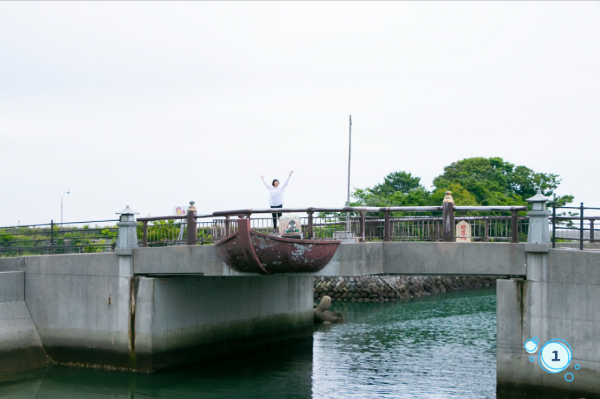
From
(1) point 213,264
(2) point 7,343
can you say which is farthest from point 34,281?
(1) point 213,264

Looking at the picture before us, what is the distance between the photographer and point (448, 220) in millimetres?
18094

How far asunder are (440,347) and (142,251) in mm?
12173

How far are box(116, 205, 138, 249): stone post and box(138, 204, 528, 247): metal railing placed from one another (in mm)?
289

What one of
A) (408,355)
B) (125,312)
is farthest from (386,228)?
(125,312)

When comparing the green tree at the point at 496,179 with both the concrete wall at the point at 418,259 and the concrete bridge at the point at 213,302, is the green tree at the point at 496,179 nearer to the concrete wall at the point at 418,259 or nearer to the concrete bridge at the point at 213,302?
the concrete bridge at the point at 213,302

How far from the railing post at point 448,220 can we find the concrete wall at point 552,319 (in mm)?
1918

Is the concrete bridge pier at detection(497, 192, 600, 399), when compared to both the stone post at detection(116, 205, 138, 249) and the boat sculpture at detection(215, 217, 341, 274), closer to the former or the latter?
the boat sculpture at detection(215, 217, 341, 274)

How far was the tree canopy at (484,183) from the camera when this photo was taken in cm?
7394

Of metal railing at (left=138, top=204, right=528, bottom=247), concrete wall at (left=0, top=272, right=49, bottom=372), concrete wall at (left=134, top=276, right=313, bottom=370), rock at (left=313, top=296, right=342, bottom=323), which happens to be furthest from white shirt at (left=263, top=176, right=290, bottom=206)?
rock at (left=313, top=296, right=342, bottom=323)

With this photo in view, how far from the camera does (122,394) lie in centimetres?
1920

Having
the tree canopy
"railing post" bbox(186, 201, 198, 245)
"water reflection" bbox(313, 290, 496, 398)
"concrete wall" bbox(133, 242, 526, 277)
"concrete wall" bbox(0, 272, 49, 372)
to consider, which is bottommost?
"water reflection" bbox(313, 290, 496, 398)

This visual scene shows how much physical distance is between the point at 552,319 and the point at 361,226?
17.6 feet

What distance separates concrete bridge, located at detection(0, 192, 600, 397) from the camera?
16.0 metres

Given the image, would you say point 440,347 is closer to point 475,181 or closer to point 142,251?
point 142,251
